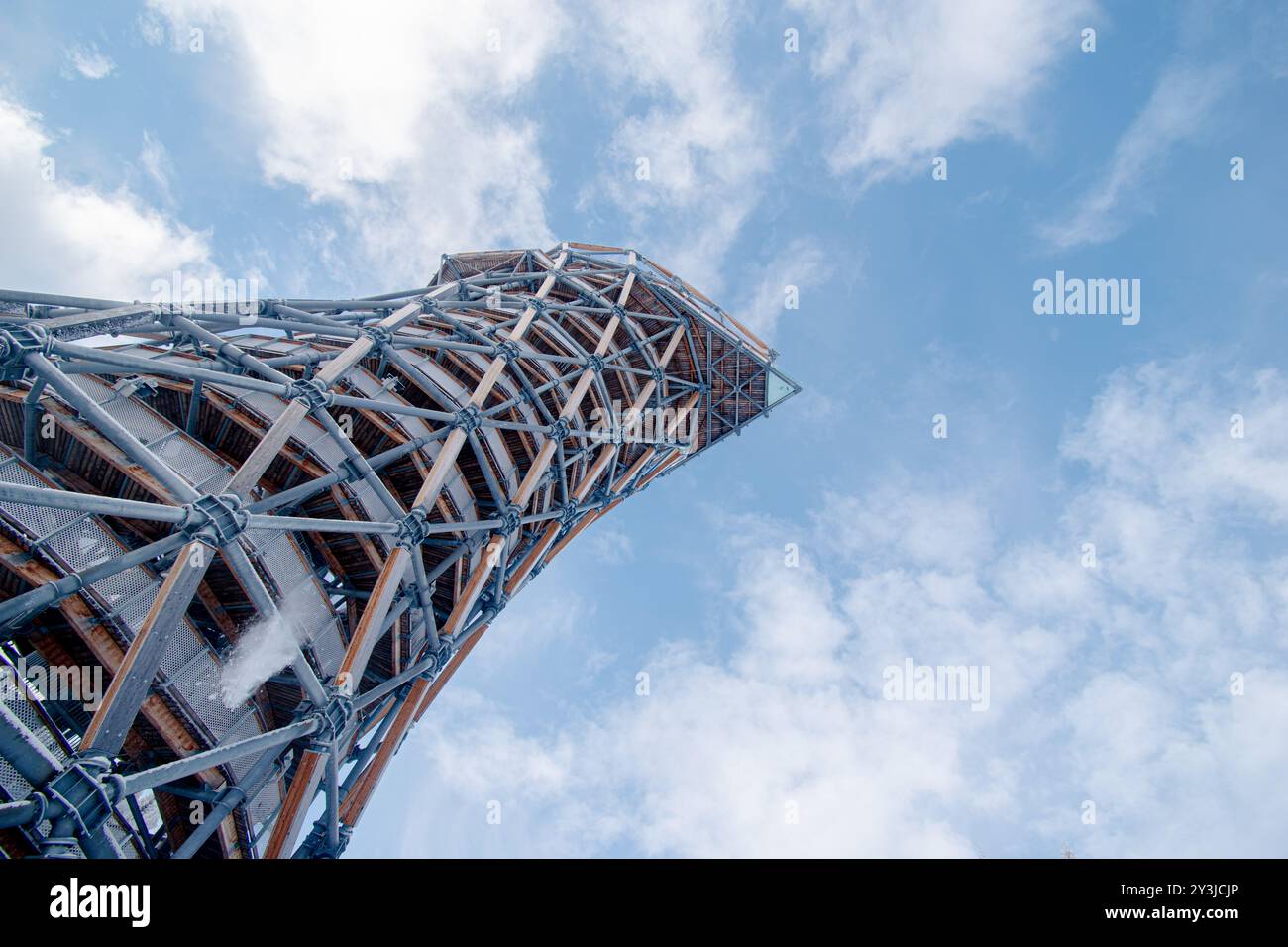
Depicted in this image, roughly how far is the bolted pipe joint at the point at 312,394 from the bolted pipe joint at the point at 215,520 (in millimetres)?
3309

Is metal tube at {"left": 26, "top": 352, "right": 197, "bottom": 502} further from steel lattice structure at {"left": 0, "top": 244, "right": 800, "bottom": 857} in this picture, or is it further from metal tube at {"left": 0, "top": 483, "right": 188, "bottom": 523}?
metal tube at {"left": 0, "top": 483, "right": 188, "bottom": 523}

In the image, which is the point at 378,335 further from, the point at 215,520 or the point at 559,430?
the point at 215,520

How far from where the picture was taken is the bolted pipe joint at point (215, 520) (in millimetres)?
9320

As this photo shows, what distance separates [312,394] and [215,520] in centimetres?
400

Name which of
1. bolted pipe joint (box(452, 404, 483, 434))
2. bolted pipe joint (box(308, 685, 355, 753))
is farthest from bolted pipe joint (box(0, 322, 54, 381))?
bolted pipe joint (box(452, 404, 483, 434))

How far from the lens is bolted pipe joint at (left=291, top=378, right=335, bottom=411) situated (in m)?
12.6

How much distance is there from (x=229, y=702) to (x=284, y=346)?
881 centimetres

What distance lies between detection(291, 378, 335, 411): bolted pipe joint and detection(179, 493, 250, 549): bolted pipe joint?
3309 mm

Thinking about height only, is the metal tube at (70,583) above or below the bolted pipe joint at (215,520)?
below

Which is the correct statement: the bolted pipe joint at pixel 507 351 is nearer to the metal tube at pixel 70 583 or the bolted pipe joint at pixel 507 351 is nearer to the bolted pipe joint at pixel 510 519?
the bolted pipe joint at pixel 510 519

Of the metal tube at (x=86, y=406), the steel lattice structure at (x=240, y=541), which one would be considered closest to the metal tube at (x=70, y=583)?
the steel lattice structure at (x=240, y=541)

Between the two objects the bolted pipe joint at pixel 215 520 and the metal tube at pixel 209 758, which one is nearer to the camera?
the metal tube at pixel 209 758
